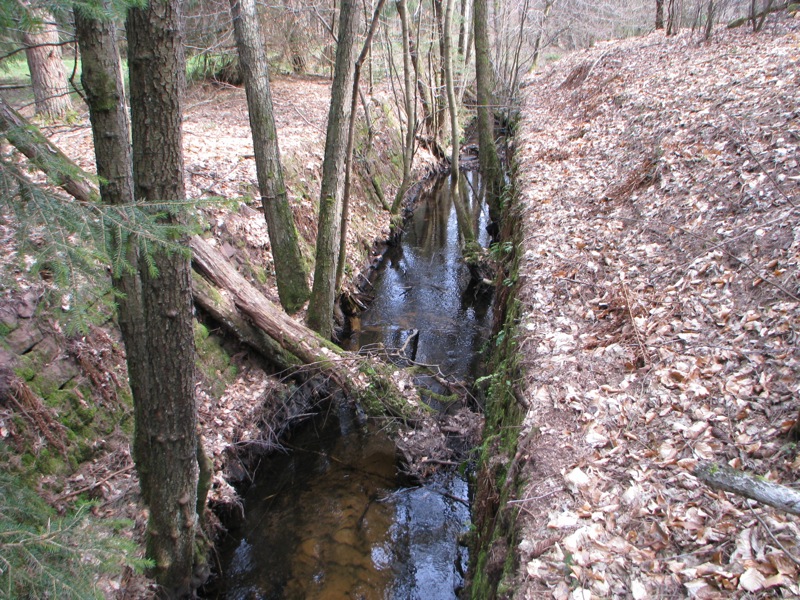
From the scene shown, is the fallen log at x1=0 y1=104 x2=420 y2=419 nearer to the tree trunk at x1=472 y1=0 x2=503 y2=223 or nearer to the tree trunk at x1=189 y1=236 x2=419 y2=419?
the tree trunk at x1=189 y1=236 x2=419 y2=419

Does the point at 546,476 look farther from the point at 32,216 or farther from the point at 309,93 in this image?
the point at 309,93

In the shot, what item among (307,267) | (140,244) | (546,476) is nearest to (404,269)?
(307,267)

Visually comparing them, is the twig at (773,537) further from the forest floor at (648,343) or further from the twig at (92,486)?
the twig at (92,486)

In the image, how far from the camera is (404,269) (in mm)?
12078

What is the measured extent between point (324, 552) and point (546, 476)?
2.85 meters

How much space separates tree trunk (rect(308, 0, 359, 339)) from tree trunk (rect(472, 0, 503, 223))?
4.98 meters

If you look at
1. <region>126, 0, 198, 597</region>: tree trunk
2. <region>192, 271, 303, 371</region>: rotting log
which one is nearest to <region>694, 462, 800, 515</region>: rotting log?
<region>126, 0, 198, 597</region>: tree trunk

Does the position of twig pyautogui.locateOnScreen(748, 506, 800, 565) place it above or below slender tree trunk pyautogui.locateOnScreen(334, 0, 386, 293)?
below

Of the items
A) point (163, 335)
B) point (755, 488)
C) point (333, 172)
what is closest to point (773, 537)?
point (755, 488)

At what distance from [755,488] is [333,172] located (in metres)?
6.01

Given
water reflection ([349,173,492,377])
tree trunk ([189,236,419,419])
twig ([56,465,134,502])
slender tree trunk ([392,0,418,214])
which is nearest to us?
twig ([56,465,134,502])

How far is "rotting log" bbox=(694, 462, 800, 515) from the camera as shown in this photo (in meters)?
2.19

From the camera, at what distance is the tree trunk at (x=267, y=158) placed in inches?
269

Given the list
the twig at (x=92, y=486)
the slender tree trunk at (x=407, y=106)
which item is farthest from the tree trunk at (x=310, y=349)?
the slender tree trunk at (x=407, y=106)
